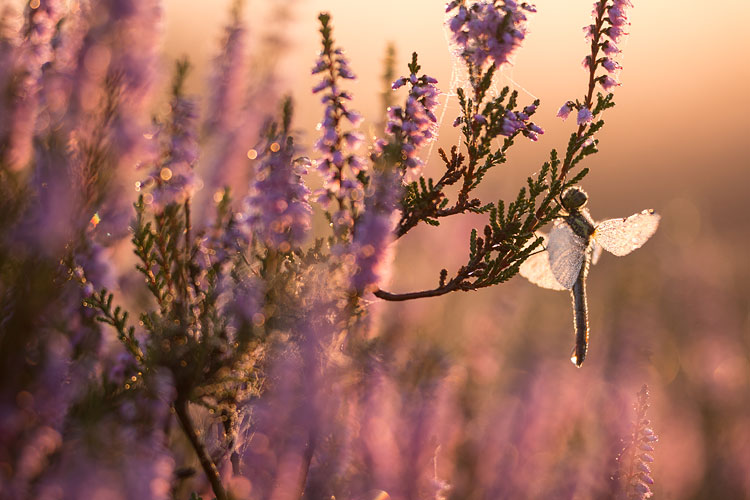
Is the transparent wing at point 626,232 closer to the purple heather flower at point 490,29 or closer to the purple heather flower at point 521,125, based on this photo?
the purple heather flower at point 521,125

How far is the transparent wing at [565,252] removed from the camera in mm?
4809

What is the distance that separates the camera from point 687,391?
8594 mm

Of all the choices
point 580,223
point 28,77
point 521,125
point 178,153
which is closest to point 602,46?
point 521,125

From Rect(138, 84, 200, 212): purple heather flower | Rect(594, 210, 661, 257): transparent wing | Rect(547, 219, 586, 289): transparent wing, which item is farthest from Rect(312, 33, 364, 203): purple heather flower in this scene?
Rect(594, 210, 661, 257): transparent wing

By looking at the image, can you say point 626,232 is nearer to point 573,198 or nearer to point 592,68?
point 573,198

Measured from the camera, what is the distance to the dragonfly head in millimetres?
4445

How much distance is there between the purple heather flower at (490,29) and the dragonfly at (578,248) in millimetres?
1722

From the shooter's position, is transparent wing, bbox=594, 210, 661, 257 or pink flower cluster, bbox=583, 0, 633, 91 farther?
transparent wing, bbox=594, 210, 661, 257

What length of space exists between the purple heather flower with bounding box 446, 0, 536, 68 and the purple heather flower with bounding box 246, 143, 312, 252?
103 centimetres

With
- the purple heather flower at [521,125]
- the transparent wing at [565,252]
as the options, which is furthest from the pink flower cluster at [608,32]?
the transparent wing at [565,252]

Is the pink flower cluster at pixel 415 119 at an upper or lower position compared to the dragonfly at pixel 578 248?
upper

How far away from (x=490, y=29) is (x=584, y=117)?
2.34ft

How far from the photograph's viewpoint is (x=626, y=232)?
497 centimetres

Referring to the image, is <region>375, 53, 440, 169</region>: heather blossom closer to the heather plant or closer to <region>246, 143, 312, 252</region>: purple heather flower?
the heather plant
